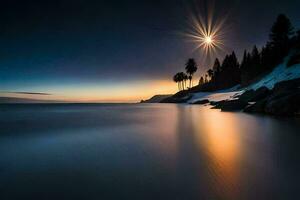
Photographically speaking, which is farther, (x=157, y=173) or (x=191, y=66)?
(x=191, y=66)

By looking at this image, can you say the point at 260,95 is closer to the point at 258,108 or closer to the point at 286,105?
the point at 258,108

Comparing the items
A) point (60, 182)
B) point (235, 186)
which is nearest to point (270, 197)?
point (235, 186)

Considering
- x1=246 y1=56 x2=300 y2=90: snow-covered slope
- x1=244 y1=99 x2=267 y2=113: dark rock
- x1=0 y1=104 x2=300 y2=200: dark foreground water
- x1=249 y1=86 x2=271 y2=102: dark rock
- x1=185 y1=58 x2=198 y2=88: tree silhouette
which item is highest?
x1=185 y1=58 x2=198 y2=88: tree silhouette

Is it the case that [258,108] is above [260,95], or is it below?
below

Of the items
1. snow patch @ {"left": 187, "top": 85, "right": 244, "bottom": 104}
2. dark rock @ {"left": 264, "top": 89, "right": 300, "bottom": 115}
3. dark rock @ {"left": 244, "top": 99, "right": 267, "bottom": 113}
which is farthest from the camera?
snow patch @ {"left": 187, "top": 85, "right": 244, "bottom": 104}

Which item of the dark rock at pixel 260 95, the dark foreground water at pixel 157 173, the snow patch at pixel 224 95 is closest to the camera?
the dark foreground water at pixel 157 173

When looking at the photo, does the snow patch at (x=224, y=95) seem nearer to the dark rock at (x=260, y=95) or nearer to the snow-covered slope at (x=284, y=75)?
the snow-covered slope at (x=284, y=75)

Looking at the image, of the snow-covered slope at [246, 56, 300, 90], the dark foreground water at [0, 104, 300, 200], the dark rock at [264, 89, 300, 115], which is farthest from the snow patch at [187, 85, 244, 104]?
the dark foreground water at [0, 104, 300, 200]

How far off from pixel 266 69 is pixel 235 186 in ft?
261

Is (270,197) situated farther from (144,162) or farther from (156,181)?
(144,162)

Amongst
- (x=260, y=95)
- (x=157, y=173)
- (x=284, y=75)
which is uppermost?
(x=284, y=75)

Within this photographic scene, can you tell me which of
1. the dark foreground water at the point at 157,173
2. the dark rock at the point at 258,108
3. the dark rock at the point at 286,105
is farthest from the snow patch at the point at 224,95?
the dark foreground water at the point at 157,173

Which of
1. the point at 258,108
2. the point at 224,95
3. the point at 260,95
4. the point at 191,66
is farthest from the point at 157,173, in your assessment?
the point at 191,66

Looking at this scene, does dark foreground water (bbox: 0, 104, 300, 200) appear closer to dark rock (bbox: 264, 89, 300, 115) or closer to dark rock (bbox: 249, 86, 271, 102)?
dark rock (bbox: 264, 89, 300, 115)
